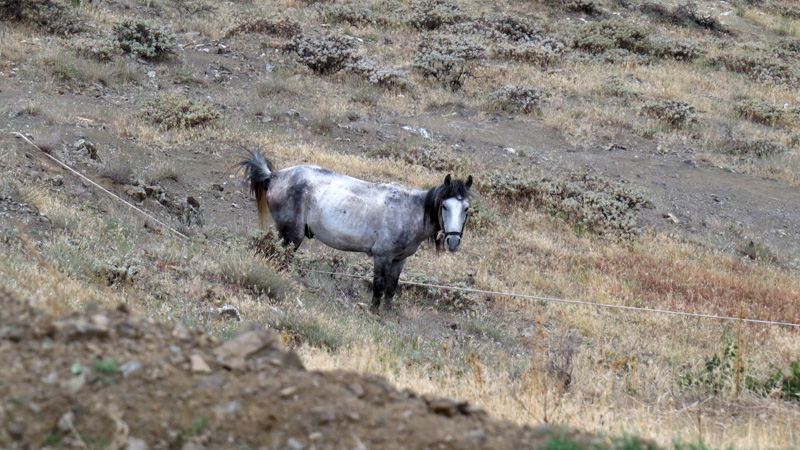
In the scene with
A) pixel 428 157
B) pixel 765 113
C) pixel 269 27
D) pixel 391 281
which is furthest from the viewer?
pixel 269 27

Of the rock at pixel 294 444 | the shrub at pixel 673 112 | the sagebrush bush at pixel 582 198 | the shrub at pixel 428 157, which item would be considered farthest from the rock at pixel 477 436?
the shrub at pixel 673 112

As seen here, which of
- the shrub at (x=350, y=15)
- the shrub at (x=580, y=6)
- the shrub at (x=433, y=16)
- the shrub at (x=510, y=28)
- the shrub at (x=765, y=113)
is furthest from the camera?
the shrub at (x=580, y=6)

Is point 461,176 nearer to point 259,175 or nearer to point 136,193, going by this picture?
point 259,175

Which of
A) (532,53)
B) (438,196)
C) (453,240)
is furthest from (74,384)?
(532,53)

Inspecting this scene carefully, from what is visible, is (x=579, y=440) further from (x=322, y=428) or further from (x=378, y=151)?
(x=378, y=151)

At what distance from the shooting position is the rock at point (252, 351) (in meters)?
3.50

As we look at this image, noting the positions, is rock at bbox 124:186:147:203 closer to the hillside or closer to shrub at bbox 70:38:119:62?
the hillside

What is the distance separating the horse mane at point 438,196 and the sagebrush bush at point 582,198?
5775 mm

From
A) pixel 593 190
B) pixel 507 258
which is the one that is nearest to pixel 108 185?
pixel 507 258

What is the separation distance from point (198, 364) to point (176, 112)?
12.6 m

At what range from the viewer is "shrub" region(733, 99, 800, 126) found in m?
21.9

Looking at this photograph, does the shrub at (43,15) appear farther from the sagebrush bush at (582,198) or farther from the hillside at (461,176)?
the sagebrush bush at (582,198)

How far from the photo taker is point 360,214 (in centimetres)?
897

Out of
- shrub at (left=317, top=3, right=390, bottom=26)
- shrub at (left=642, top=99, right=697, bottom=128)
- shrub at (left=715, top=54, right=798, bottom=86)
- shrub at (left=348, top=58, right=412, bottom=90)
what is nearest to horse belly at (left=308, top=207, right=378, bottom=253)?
shrub at (left=348, top=58, right=412, bottom=90)
